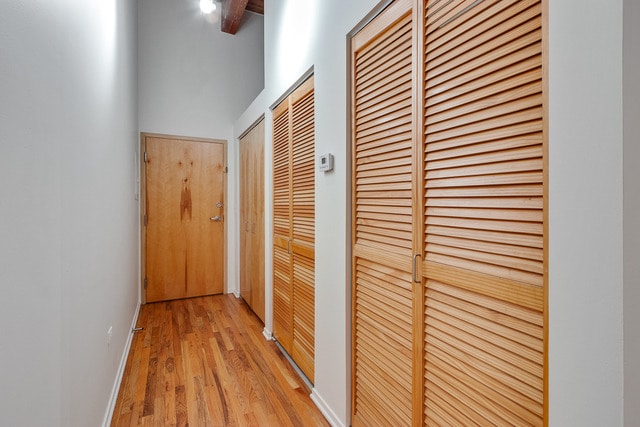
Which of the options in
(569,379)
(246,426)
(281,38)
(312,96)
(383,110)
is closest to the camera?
(569,379)

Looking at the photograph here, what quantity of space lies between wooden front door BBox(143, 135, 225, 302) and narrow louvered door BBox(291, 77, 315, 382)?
2.07 m

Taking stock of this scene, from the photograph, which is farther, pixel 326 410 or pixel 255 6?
pixel 255 6

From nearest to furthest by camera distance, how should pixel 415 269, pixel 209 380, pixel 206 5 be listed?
pixel 415 269 < pixel 209 380 < pixel 206 5

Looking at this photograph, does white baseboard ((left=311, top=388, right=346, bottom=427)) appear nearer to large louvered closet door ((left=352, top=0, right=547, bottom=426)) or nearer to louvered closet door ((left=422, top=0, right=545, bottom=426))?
large louvered closet door ((left=352, top=0, right=547, bottom=426))

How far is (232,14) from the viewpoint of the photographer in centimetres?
364

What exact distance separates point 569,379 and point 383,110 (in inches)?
39.8

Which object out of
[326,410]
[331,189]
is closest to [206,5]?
[331,189]

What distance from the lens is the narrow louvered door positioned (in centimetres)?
198

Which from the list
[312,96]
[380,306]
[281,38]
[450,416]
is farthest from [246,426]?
[281,38]

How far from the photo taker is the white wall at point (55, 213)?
681 millimetres

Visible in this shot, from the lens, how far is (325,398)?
1.75m

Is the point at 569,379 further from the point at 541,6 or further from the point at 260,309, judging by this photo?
the point at 260,309

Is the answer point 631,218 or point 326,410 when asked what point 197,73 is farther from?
point 631,218

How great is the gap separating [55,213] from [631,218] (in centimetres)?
138
